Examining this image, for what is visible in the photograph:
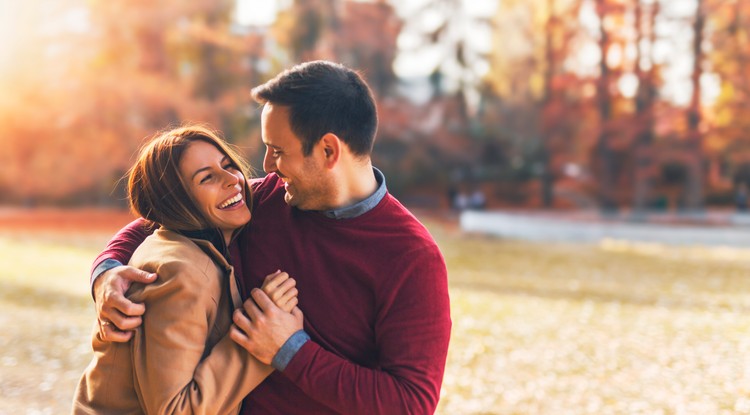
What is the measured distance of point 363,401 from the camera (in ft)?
6.61

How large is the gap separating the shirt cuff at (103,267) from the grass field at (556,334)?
4140mm

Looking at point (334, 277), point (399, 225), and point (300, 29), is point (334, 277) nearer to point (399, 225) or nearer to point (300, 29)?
point (399, 225)

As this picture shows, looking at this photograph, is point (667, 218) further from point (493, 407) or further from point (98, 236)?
point (493, 407)

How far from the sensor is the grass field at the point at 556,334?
653 centimetres

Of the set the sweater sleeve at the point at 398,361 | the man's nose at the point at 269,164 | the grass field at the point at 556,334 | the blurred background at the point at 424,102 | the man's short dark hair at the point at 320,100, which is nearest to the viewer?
the sweater sleeve at the point at 398,361

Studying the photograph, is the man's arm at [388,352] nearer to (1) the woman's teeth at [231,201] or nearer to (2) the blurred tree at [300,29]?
(1) the woman's teeth at [231,201]

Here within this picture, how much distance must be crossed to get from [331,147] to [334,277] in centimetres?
35

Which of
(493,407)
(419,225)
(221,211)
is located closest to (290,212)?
(221,211)

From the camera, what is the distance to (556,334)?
30.0 feet

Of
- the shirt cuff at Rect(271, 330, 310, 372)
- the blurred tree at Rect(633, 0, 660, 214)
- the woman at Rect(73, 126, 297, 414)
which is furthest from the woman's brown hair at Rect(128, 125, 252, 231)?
the blurred tree at Rect(633, 0, 660, 214)

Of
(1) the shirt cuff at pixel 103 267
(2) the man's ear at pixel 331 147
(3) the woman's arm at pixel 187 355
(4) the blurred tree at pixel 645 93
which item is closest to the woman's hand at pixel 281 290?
(3) the woman's arm at pixel 187 355

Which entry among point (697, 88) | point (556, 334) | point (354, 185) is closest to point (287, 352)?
point (354, 185)

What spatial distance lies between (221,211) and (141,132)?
86.3 ft

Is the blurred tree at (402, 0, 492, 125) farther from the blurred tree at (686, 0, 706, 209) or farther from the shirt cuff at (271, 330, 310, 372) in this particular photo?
the shirt cuff at (271, 330, 310, 372)
